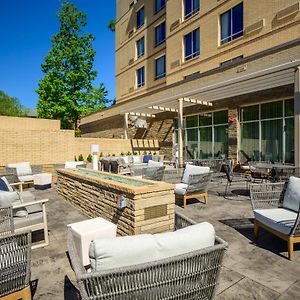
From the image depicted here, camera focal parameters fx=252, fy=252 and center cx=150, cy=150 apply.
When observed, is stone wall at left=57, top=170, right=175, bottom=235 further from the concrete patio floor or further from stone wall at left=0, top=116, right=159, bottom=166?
stone wall at left=0, top=116, right=159, bottom=166

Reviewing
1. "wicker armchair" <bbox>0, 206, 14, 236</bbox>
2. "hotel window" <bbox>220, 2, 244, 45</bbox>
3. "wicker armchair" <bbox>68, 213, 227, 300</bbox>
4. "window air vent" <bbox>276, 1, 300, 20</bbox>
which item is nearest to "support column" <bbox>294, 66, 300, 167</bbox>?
"window air vent" <bbox>276, 1, 300, 20</bbox>

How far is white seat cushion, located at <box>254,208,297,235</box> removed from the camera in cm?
383

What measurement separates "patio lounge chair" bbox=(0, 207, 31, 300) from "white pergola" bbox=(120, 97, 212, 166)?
12.6 m

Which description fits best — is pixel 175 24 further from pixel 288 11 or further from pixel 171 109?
pixel 288 11

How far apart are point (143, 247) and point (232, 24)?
1753 centimetres

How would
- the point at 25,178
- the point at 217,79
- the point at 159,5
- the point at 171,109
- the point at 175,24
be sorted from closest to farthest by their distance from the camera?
the point at 25,178, the point at 217,79, the point at 171,109, the point at 175,24, the point at 159,5

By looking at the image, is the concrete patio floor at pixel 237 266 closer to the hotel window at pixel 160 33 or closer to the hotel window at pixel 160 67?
the hotel window at pixel 160 67

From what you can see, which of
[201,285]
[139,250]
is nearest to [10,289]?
[139,250]

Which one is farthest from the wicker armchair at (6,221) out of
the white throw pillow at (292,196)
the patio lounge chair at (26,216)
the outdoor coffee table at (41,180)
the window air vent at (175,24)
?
the window air vent at (175,24)

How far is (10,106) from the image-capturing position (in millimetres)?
44344

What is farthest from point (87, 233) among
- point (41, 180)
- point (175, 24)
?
point (175, 24)

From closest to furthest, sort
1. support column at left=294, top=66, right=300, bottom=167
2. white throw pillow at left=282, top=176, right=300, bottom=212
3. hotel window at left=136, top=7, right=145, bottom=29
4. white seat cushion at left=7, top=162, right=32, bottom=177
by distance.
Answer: white throw pillow at left=282, top=176, right=300, bottom=212 < support column at left=294, top=66, right=300, bottom=167 < white seat cushion at left=7, top=162, right=32, bottom=177 < hotel window at left=136, top=7, right=145, bottom=29

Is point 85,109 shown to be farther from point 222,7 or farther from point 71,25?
point 222,7

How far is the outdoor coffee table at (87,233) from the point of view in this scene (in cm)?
365
